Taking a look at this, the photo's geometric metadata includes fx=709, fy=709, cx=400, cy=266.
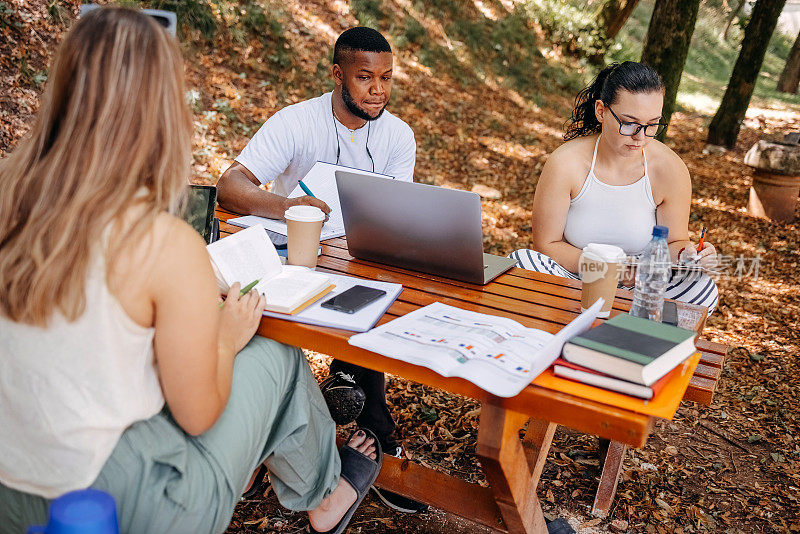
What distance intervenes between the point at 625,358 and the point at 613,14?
36.9 ft

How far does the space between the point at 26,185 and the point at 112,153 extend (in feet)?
0.63

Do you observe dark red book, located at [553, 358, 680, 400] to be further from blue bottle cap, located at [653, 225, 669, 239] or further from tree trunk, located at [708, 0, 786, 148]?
tree trunk, located at [708, 0, 786, 148]

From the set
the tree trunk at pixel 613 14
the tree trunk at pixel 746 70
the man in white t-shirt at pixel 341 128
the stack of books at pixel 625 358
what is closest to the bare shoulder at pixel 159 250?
the stack of books at pixel 625 358

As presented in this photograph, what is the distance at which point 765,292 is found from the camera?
17.4 feet

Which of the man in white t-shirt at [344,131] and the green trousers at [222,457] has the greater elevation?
the man in white t-shirt at [344,131]

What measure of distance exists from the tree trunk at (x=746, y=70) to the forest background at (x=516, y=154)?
1.00 feet

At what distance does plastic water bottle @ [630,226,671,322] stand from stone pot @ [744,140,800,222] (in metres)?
5.35

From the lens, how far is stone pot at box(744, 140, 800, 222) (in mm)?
6566

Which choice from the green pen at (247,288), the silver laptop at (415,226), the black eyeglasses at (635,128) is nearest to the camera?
the green pen at (247,288)

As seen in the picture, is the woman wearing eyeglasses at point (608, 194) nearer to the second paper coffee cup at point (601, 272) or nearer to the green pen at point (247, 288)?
the second paper coffee cup at point (601, 272)

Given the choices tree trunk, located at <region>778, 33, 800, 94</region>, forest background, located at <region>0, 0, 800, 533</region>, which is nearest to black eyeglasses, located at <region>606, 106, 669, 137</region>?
forest background, located at <region>0, 0, 800, 533</region>

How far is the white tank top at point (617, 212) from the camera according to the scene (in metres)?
3.08

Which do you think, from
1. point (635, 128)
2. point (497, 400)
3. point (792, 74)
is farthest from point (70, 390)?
point (792, 74)

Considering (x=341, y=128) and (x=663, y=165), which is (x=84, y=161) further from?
(x=663, y=165)
